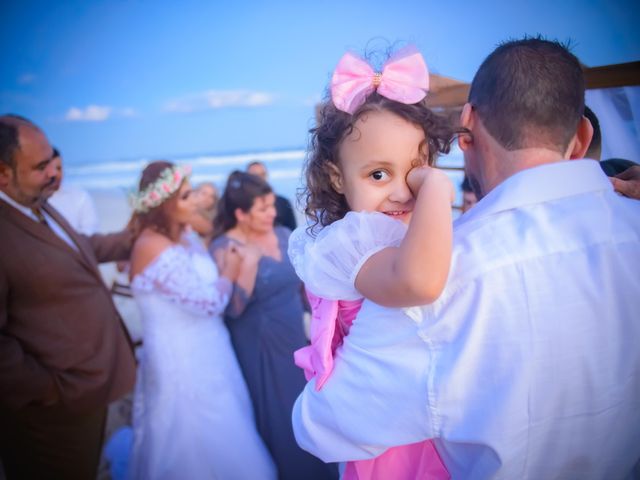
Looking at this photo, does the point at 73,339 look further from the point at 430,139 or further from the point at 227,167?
the point at 227,167

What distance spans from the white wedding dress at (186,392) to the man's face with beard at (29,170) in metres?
0.87

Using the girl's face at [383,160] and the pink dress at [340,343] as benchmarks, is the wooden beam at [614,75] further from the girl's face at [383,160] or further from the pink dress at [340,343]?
the pink dress at [340,343]

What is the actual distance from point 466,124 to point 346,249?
541mm

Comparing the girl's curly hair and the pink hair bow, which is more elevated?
the pink hair bow

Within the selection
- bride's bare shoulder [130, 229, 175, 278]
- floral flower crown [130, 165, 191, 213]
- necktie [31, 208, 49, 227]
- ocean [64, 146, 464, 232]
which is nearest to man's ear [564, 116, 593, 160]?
bride's bare shoulder [130, 229, 175, 278]

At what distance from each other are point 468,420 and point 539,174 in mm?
641

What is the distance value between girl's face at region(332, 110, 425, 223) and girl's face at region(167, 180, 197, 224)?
2296 mm

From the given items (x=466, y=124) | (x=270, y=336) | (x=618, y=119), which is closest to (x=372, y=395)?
(x=466, y=124)

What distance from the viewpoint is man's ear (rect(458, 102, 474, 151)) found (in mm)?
1132

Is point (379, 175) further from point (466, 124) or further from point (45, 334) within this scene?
point (45, 334)

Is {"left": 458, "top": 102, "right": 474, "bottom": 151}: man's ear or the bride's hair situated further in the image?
the bride's hair

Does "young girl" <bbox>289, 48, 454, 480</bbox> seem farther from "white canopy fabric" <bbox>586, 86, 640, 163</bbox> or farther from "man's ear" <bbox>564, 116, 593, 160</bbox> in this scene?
"white canopy fabric" <bbox>586, 86, 640, 163</bbox>

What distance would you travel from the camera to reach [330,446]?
44.9 inches

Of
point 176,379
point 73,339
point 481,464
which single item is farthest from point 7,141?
point 481,464
